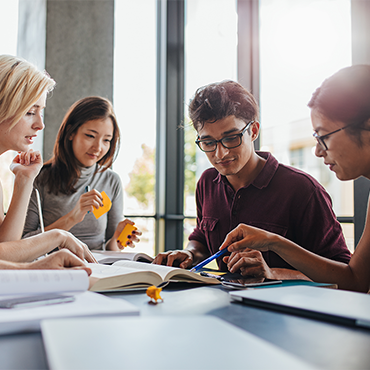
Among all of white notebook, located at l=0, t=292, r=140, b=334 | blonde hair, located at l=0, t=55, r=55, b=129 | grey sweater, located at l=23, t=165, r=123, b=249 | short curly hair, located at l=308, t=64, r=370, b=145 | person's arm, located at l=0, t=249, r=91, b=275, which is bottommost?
white notebook, located at l=0, t=292, r=140, b=334

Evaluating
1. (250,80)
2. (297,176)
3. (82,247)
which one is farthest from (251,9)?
(82,247)

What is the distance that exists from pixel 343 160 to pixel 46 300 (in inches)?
41.7

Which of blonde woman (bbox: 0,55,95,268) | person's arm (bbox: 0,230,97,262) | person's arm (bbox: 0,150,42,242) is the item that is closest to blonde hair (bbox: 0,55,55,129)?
blonde woman (bbox: 0,55,95,268)

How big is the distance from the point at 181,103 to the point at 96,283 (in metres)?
3.22

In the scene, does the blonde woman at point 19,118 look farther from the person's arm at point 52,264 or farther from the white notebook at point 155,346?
the white notebook at point 155,346

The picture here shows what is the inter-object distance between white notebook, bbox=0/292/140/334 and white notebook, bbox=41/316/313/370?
0.05m

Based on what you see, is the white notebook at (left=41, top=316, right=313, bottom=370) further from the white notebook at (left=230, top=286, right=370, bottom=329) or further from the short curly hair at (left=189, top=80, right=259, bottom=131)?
the short curly hair at (left=189, top=80, right=259, bottom=131)

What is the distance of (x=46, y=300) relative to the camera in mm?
670

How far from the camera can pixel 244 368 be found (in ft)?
1.24

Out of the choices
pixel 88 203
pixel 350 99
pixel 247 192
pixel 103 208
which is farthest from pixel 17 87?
pixel 350 99

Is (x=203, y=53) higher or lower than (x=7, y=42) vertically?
higher

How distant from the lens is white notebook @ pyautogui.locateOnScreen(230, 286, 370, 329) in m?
0.62

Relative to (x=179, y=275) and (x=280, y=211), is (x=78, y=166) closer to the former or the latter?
(x=280, y=211)

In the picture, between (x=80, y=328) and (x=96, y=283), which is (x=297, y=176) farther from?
(x=80, y=328)
